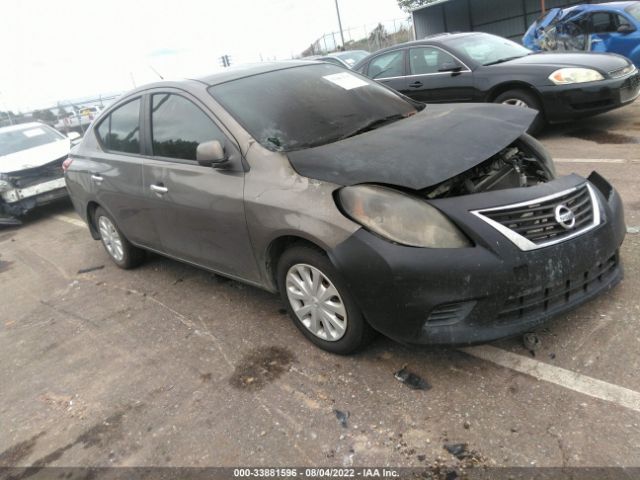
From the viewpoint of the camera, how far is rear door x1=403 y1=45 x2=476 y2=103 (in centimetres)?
751

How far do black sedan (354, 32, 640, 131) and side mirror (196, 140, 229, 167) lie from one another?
531 centimetres

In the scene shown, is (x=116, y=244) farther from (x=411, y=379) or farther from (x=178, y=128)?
(x=411, y=379)

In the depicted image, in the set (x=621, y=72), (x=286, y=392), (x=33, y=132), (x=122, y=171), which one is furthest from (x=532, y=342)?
(x=33, y=132)

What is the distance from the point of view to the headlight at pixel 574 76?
21.7 feet

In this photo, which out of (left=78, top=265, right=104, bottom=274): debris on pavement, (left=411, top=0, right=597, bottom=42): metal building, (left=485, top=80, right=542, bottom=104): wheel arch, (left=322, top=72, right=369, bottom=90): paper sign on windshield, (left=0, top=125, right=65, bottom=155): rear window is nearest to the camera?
(left=322, top=72, right=369, bottom=90): paper sign on windshield

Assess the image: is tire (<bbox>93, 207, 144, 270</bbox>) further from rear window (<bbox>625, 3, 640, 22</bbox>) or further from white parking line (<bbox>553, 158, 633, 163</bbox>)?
rear window (<bbox>625, 3, 640, 22</bbox>)

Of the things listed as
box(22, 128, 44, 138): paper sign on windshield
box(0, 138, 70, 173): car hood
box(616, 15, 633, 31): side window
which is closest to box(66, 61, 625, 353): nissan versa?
box(0, 138, 70, 173): car hood

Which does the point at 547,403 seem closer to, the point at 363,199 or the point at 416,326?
the point at 416,326

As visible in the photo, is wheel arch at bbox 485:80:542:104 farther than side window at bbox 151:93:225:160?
Yes

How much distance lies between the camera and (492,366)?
272cm

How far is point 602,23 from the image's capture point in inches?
400

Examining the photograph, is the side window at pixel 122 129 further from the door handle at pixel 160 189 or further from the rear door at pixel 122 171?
the door handle at pixel 160 189

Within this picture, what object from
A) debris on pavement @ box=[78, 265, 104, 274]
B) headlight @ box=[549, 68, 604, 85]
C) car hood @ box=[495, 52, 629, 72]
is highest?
car hood @ box=[495, 52, 629, 72]

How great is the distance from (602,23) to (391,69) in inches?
196
